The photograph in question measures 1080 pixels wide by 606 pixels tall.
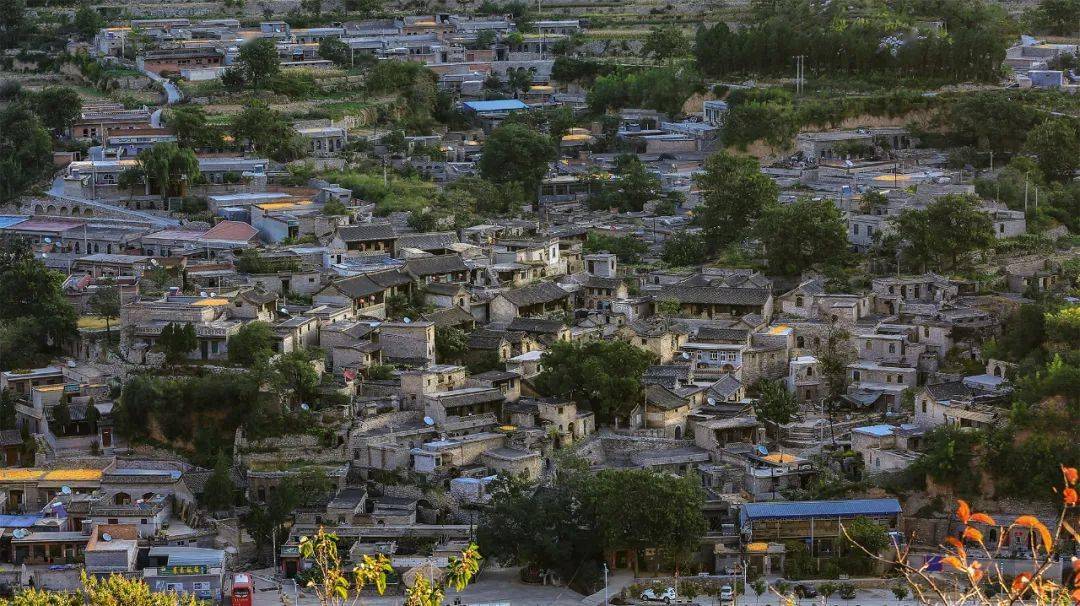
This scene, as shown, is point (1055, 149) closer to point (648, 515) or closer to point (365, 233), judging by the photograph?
point (365, 233)

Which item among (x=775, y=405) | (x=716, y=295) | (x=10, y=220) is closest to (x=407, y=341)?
(x=716, y=295)

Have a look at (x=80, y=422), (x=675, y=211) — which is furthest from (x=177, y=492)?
(x=675, y=211)

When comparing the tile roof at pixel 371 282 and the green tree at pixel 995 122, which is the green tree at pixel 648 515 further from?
the green tree at pixel 995 122

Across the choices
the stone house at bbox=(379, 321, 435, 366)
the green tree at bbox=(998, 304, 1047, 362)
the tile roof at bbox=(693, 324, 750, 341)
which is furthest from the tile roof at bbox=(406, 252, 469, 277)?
the green tree at bbox=(998, 304, 1047, 362)

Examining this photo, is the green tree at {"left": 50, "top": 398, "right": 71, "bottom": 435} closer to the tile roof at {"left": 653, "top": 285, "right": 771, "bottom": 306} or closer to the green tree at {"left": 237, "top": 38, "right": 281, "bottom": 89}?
the tile roof at {"left": 653, "top": 285, "right": 771, "bottom": 306}

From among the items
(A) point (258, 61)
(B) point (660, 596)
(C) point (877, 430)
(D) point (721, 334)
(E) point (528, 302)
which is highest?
(A) point (258, 61)

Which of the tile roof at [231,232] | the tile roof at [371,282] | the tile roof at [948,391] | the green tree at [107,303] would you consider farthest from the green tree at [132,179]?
the tile roof at [948,391]
